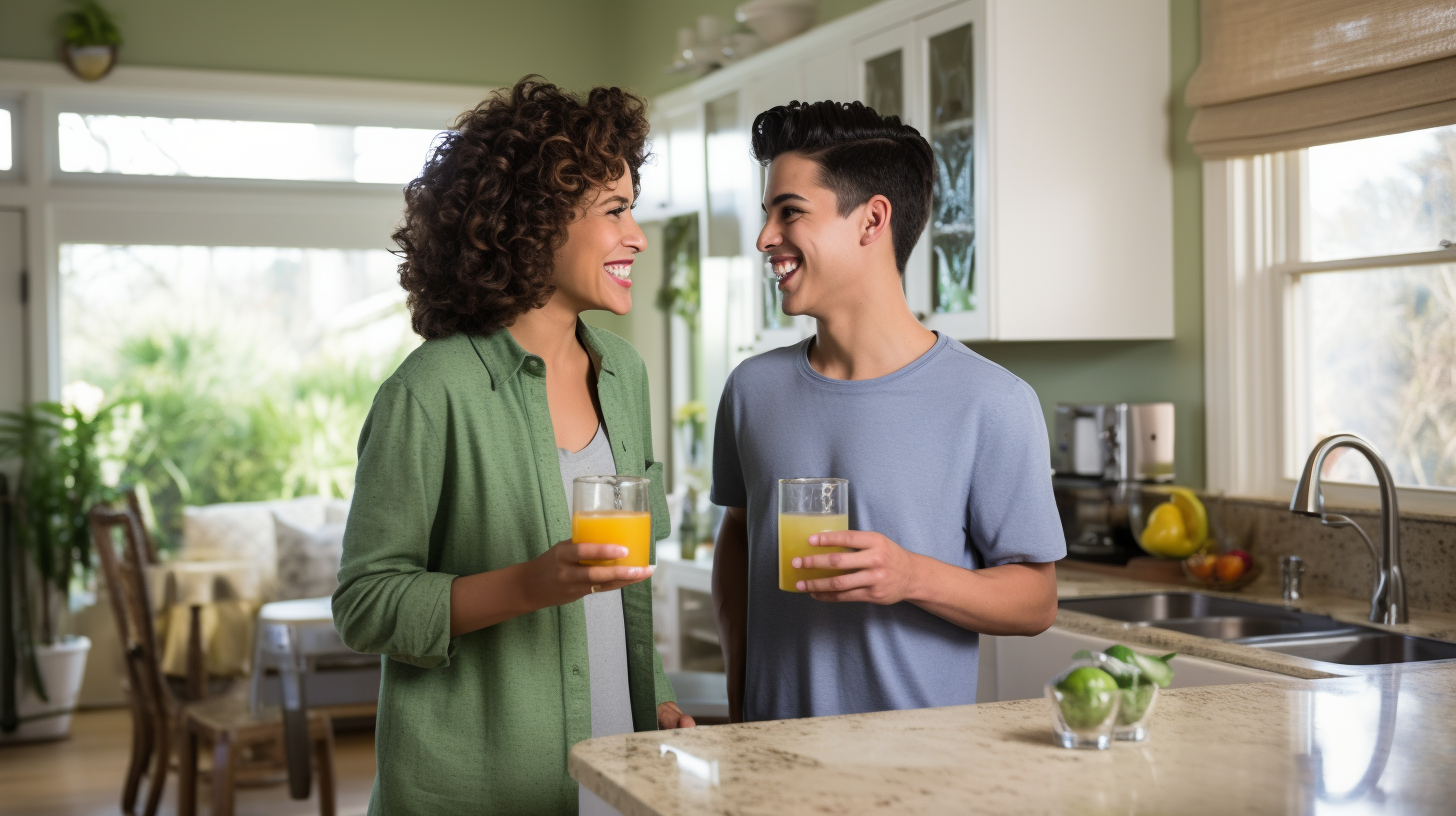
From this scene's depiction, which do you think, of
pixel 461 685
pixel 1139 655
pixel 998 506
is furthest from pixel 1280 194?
pixel 461 685

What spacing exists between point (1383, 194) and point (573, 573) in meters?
2.27

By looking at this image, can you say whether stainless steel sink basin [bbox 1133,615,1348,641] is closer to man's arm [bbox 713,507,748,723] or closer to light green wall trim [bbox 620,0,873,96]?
man's arm [bbox 713,507,748,723]

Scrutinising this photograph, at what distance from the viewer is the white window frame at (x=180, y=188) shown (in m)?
5.40

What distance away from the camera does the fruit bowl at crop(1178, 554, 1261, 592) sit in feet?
9.41

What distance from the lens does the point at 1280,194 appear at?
306 centimetres

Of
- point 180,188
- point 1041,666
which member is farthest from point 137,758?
point 1041,666

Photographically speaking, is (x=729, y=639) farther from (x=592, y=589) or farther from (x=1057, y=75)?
(x=1057, y=75)

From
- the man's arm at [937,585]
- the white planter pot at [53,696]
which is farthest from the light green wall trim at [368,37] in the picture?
the man's arm at [937,585]

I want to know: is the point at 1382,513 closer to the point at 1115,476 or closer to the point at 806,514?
the point at 1115,476

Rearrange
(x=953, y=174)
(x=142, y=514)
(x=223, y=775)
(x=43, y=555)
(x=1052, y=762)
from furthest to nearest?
(x=142, y=514) < (x=43, y=555) < (x=223, y=775) < (x=953, y=174) < (x=1052, y=762)

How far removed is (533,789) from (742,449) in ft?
1.83

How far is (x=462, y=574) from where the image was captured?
1601 mm

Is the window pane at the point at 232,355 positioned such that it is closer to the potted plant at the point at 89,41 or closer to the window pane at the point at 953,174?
the potted plant at the point at 89,41

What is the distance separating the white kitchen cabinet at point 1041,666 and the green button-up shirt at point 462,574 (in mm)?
1108
